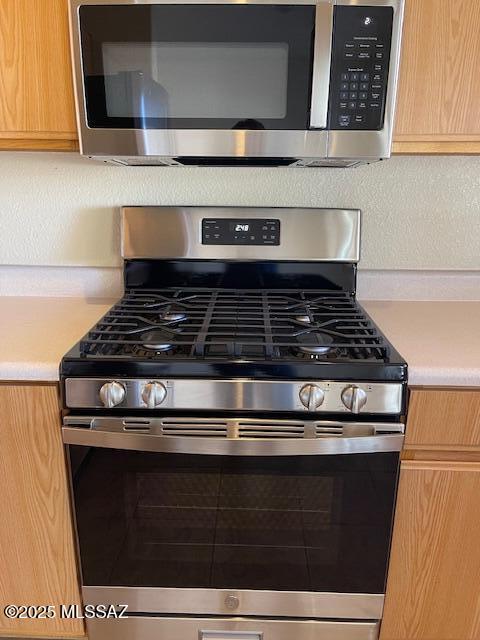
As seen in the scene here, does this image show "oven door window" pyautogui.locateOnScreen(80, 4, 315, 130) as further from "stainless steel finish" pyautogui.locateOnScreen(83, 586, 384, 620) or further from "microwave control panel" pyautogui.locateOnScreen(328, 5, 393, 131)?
"stainless steel finish" pyautogui.locateOnScreen(83, 586, 384, 620)

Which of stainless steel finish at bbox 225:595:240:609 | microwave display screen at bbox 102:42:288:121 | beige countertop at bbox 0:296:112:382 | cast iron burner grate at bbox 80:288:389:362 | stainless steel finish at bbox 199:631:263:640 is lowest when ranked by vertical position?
stainless steel finish at bbox 199:631:263:640

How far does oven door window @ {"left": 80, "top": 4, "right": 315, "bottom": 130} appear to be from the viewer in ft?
3.48

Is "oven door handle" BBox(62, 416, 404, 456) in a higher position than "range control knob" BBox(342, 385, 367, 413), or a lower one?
lower

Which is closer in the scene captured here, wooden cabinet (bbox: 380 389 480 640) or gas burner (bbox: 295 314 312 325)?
wooden cabinet (bbox: 380 389 480 640)

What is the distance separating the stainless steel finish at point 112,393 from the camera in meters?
0.99

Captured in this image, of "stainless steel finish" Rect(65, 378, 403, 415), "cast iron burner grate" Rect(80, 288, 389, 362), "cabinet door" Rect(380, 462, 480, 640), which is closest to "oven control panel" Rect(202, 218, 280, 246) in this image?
"cast iron burner grate" Rect(80, 288, 389, 362)

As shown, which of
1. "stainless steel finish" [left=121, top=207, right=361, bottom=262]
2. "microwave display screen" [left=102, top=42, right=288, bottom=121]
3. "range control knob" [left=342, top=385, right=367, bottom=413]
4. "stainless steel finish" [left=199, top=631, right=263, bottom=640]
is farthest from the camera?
"stainless steel finish" [left=121, top=207, right=361, bottom=262]

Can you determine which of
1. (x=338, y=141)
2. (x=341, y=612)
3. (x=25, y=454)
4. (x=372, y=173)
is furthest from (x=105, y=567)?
(x=372, y=173)

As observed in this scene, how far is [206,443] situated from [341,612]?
554 millimetres

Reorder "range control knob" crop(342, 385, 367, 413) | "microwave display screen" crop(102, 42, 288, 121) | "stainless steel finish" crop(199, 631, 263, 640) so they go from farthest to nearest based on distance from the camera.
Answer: "stainless steel finish" crop(199, 631, 263, 640) → "microwave display screen" crop(102, 42, 288, 121) → "range control knob" crop(342, 385, 367, 413)

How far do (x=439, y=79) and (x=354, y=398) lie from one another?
0.77 metres

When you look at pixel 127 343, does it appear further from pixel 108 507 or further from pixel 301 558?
pixel 301 558

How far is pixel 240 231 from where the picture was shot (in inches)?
57.0

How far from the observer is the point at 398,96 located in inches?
45.3
